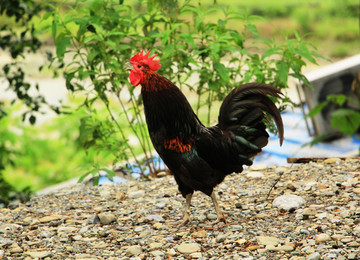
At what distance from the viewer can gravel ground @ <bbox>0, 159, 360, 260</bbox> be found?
3.34m

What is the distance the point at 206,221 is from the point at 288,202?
2.19 ft

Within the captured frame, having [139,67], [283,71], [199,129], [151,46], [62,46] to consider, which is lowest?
[199,129]

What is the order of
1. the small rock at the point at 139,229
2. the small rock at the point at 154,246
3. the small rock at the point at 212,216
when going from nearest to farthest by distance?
the small rock at the point at 154,246
the small rock at the point at 139,229
the small rock at the point at 212,216

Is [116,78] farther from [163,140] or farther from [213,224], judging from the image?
[213,224]

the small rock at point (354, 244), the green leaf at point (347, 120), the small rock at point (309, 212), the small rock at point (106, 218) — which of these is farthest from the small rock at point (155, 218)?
the green leaf at point (347, 120)

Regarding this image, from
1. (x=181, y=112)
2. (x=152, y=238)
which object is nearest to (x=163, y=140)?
(x=181, y=112)

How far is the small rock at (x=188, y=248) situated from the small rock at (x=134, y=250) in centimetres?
27

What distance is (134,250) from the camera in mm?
3402

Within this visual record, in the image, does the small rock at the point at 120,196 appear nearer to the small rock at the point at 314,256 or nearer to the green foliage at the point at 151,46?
the green foliage at the point at 151,46

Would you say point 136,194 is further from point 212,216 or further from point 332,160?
point 332,160

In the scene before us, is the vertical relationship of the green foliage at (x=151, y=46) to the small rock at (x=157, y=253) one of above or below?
above

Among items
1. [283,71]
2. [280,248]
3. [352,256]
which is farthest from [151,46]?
[352,256]

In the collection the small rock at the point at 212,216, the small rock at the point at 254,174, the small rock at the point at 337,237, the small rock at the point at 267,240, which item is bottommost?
the small rock at the point at 337,237

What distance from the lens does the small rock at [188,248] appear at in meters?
3.37
